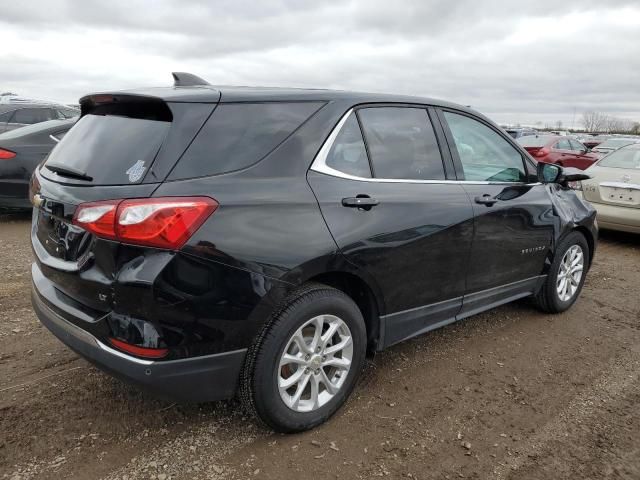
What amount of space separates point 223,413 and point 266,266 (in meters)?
1.00

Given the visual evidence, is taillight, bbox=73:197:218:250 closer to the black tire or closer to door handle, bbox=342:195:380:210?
door handle, bbox=342:195:380:210

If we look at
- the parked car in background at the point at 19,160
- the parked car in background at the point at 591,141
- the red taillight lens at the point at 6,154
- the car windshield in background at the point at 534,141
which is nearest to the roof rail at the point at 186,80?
the parked car in background at the point at 19,160

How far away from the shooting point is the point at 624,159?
7680mm

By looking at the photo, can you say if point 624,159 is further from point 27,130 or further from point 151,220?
point 27,130

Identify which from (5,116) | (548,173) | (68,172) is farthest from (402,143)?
(5,116)

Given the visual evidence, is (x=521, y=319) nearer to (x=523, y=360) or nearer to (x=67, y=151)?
(x=523, y=360)

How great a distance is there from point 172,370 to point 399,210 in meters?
1.44

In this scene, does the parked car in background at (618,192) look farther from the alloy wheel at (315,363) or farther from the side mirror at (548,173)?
the alloy wheel at (315,363)

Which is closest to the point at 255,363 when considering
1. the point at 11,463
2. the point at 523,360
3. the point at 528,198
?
the point at 11,463

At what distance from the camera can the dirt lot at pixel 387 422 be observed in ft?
7.94

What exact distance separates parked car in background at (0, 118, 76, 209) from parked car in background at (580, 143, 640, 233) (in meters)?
7.15

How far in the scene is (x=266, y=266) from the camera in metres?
2.31

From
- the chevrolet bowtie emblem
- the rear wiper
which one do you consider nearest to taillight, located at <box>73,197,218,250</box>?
the rear wiper

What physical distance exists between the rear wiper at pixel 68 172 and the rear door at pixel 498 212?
7.12ft
